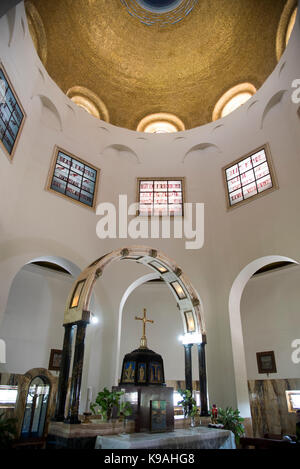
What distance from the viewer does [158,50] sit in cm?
1409

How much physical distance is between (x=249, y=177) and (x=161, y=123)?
Result: 231 inches

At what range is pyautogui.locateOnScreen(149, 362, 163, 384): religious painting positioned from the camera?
623 centimetres

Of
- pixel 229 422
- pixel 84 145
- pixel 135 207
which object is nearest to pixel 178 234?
pixel 135 207

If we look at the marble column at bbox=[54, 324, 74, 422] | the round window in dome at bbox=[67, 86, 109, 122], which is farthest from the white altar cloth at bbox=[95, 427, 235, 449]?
the round window in dome at bbox=[67, 86, 109, 122]

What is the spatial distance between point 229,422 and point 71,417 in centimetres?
398

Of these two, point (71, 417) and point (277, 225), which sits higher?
point (277, 225)

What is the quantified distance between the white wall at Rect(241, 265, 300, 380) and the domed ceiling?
7.82m

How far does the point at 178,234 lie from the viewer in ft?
36.2

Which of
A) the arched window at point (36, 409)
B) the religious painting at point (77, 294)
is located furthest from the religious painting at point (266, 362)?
the religious painting at point (77, 294)

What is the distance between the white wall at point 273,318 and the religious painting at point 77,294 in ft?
29.6

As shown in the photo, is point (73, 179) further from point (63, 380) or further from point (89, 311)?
point (63, 380)

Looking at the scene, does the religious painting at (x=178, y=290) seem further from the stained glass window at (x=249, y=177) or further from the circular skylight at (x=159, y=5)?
the circular skylight at (x=159, y=5)
